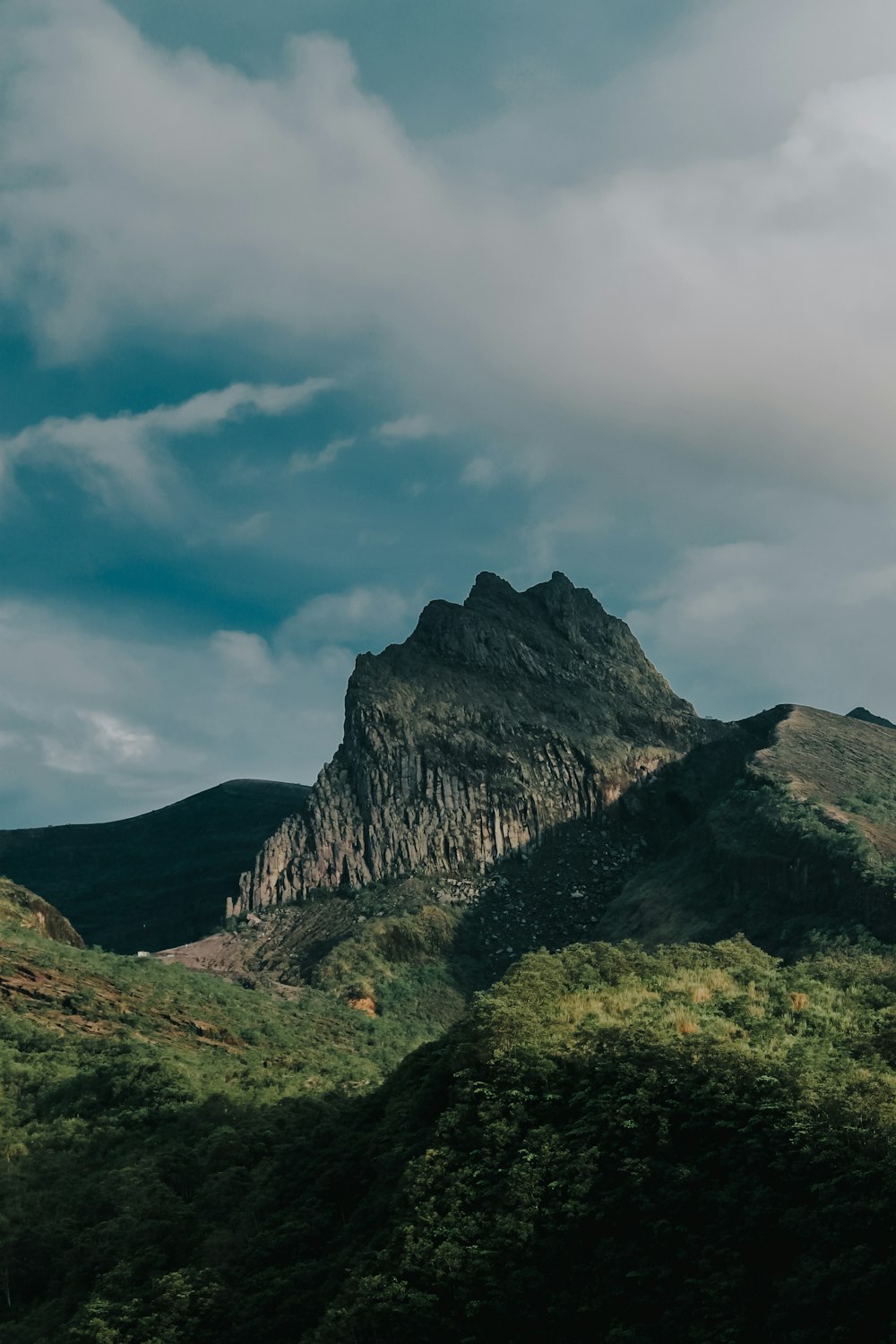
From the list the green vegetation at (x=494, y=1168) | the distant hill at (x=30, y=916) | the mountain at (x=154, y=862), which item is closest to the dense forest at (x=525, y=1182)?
the green vegetation at (x=494, y=1168)

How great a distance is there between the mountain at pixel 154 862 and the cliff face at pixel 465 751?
45.7 ft

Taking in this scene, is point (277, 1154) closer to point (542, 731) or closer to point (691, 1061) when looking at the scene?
point (691, 1061)

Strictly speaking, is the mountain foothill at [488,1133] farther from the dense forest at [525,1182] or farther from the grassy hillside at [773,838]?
the grassy hillside at [773,838]

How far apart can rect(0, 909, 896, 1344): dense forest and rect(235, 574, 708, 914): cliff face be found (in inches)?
2709

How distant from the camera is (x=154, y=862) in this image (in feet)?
469

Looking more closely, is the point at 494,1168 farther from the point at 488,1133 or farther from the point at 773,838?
the point at 773,838

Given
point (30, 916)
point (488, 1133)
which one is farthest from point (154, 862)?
point (488, 1133)

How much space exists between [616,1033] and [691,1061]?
251 cm

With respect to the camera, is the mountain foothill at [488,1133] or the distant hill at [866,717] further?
the distant hill at [866,717]

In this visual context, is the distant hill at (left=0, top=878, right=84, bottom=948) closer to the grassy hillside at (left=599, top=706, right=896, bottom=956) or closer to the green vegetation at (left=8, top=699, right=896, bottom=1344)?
the green vegetation at (left=8, top=699, right=896, bottom=1344)

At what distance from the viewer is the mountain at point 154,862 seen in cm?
12056

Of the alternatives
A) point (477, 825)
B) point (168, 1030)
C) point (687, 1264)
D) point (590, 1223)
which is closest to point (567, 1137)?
Answer: point (590, 1223)

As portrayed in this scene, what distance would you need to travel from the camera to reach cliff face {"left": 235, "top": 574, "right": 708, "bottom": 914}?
110125mm

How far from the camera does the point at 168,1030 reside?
54.3 meters
